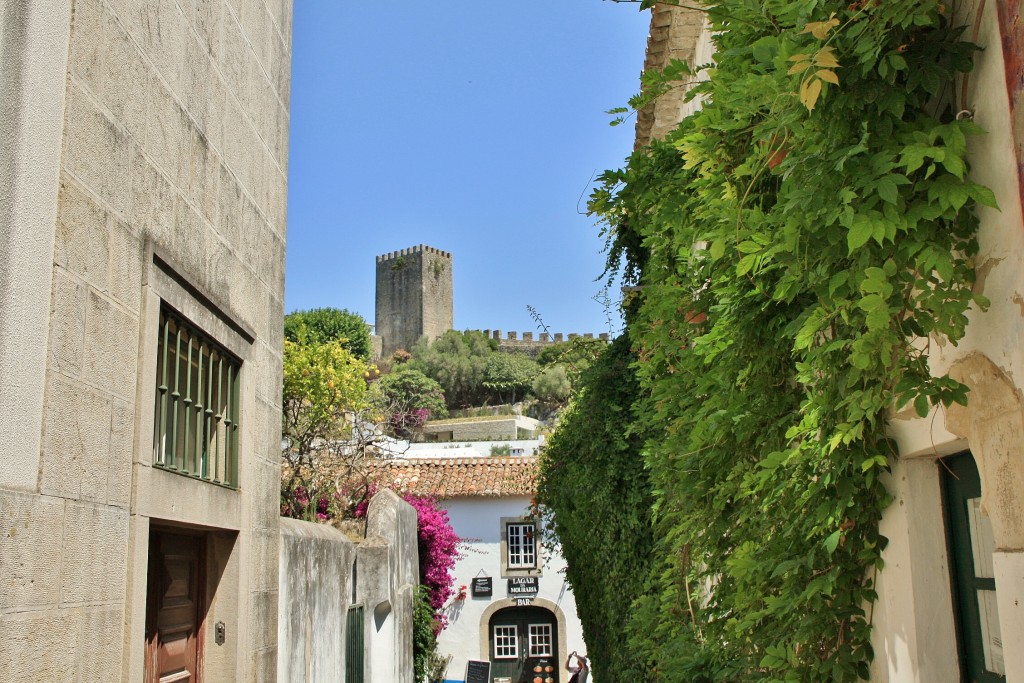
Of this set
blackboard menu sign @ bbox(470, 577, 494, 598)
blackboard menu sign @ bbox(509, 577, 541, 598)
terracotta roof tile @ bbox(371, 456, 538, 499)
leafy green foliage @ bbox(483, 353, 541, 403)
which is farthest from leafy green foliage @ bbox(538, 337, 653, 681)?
leafy green foliage @ bbox(483, 353, 541, 403)

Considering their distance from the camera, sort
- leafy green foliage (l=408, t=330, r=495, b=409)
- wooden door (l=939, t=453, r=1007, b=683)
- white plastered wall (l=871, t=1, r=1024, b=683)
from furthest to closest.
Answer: leafy green foliage (l=408, t=330, r=495, b=409) < wooden door (l=939, t=453, r=1007, b=683) < white plastered wall (l=871, t=1, r=1024, b=683)

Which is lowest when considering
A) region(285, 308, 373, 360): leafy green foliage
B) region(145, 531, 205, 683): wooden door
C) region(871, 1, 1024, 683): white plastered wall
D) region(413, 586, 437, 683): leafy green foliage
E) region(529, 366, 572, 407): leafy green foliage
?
region(413, 586, 437, 683): leafy green foliage

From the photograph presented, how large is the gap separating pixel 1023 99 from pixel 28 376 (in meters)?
3.30

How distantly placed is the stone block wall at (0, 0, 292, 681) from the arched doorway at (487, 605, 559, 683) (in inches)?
796

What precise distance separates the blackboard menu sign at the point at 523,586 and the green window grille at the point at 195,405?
67.3ft

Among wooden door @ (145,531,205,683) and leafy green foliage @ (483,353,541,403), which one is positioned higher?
leafy green foliage @ (483,353,541,403)

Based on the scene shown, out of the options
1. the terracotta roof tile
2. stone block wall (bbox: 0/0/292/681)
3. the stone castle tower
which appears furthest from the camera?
the stone castle tower

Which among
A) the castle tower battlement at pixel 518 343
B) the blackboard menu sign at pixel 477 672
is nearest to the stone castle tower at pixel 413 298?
the castle tower battlement at pixel 518 343

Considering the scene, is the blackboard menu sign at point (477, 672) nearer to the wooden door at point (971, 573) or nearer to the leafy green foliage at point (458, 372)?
the wooden door at point (971, 573)

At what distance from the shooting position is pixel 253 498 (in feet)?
21.2

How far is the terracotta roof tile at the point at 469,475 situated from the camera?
2523 cm

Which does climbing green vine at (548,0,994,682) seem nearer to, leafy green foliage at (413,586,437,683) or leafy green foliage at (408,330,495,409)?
leafy green foliage at (413,586,437,683)

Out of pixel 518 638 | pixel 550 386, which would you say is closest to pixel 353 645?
pixel 518 638

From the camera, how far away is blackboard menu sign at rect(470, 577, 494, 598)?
26.0 meters
